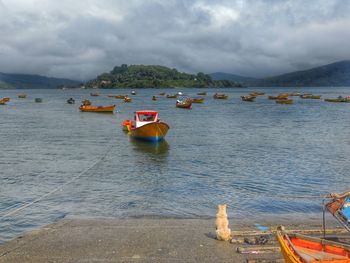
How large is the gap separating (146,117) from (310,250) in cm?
3860

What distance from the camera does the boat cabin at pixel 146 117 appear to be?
1924 inches

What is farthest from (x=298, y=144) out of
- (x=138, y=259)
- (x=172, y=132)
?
(x=138, y=259)

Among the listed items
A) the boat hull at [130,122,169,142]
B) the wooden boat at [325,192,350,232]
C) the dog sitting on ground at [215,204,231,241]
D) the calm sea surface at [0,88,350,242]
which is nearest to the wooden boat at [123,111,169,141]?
the boat hull at [130,122,169,142]

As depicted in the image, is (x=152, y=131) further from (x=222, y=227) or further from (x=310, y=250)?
A: (x=310, y=250)

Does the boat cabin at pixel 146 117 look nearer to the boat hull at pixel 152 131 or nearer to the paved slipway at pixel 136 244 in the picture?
the boat hull at pixel 152 131

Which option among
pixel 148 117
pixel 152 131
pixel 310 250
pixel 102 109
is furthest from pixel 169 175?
pixel 102 109

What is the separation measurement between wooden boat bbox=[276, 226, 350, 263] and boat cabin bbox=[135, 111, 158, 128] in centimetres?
3696

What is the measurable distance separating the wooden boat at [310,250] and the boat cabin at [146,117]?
3696cm

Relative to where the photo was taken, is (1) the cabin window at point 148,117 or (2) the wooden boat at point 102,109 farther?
(2) the wooden boat at point 102,109

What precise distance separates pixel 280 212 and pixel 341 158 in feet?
55.3

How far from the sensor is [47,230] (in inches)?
688

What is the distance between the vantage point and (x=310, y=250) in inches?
486

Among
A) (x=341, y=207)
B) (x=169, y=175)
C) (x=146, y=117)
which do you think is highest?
(x=341, y=207)

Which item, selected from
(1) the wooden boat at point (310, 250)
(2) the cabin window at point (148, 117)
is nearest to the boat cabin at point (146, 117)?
(2) the cabin window at point (148, 117)
